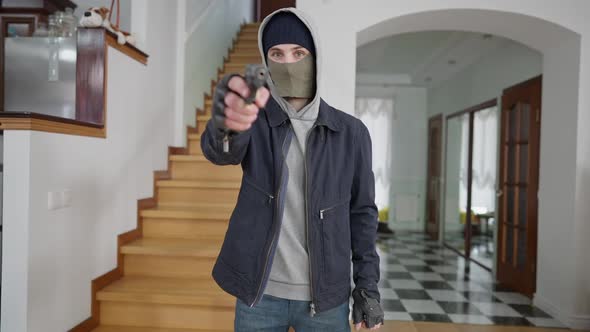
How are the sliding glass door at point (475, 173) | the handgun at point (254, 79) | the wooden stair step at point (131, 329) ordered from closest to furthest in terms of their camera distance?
the handgun at point (254, 79), the wooden stair step at point (131, 329), the sliding glass door at point (475, 173)

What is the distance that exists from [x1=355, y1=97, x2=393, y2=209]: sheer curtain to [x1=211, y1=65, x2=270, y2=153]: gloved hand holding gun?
24.4 feet

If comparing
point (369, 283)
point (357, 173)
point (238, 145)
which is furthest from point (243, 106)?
point (369, 283)

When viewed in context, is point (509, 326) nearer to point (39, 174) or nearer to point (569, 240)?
point (569, 240)

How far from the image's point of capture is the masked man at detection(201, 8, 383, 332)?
107cm

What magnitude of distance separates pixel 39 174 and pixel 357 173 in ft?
4.92

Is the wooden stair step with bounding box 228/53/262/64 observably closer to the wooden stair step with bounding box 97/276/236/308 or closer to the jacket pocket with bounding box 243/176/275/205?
the wooden stair step with bounding box 97/276/236/308

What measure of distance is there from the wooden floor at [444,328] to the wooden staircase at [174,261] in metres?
1.28

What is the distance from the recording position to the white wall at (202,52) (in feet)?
12.4

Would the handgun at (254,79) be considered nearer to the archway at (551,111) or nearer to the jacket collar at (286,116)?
the jacket collar at (286,116)

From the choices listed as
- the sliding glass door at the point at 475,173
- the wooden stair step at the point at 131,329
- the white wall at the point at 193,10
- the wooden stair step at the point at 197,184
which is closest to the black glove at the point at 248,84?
the wooden stair step at the point at 131,329

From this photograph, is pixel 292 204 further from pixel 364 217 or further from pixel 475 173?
pixel 475 173

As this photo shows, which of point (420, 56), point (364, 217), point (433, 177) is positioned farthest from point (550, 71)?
point (433, 177)

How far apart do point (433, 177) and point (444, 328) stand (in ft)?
15.0

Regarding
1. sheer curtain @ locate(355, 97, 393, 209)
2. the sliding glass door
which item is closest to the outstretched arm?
the sliding glass door
